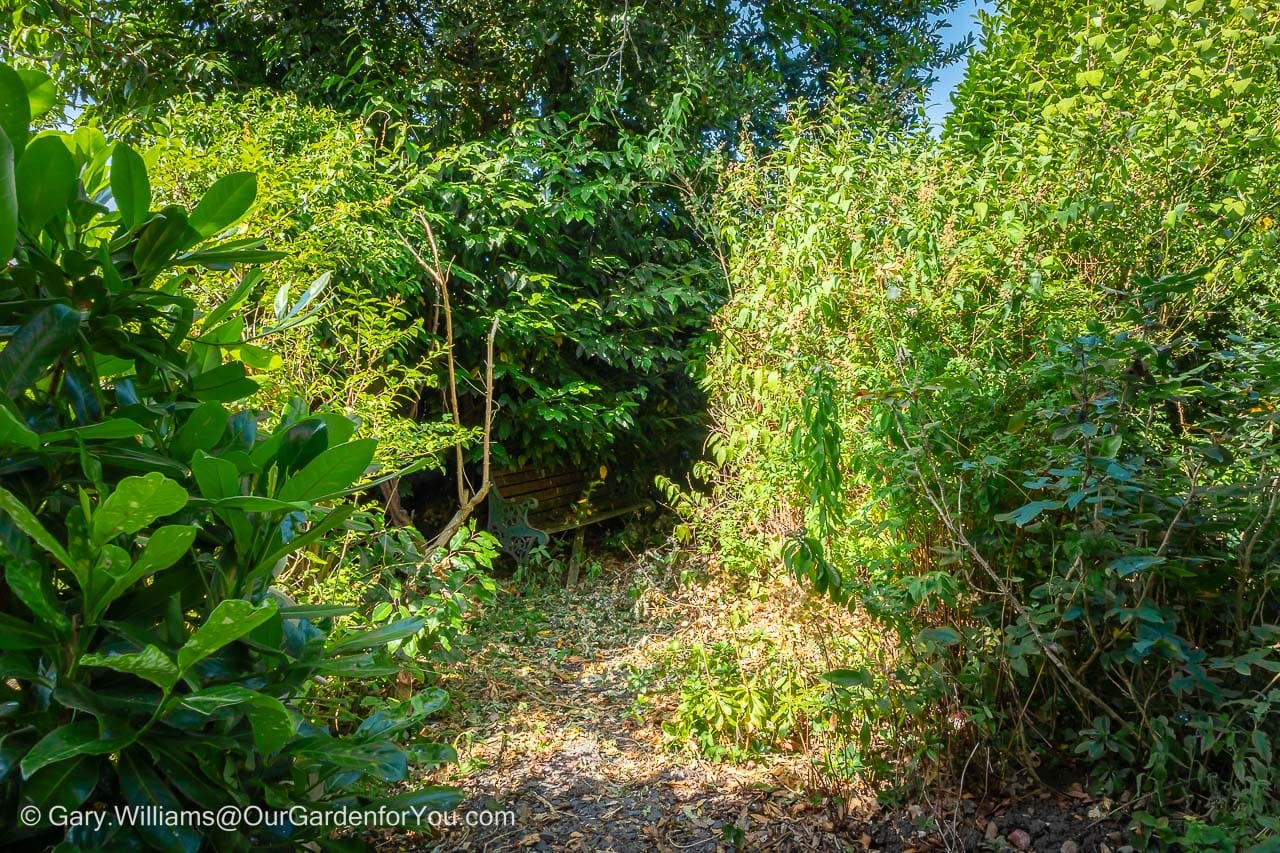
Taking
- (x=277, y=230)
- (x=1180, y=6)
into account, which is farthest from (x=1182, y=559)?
(x=277, y=230)

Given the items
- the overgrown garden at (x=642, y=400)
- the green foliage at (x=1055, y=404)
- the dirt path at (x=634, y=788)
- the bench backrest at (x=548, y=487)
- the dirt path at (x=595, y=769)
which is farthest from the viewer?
the bench backrest at (x=548, y=487)

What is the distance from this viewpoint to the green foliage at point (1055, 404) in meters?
1.96

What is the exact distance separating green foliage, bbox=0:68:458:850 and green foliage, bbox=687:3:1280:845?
1388 millimetres

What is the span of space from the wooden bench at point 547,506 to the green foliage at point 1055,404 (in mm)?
1891

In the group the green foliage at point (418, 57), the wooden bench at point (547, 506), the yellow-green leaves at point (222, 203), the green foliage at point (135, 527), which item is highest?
the green foliage at point (418, 57)

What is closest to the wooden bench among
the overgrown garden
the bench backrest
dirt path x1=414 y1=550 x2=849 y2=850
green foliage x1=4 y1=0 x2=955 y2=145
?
the bench backrest

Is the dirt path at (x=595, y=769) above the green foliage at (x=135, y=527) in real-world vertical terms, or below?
below

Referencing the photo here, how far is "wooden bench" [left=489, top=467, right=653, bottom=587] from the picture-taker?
5270 mm

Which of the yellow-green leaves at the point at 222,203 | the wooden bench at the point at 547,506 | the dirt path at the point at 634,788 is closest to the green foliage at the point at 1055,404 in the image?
the dirt path at the point at 634,788

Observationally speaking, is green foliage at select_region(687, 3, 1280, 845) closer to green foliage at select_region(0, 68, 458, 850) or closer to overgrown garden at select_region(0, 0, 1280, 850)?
overgrown garden at select_region(0, 0, 1280, 850)

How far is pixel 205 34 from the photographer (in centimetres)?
561

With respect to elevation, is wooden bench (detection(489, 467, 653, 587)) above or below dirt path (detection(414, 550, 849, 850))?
above

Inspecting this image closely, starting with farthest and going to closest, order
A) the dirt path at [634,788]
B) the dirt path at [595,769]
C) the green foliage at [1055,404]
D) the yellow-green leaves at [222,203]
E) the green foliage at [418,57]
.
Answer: the green foliage at [418,57] → the dirt path at [595,769] → the dirt path at [634,788] → the green foliage at [1055,404] → the yellow-green leaves at [222,203]
